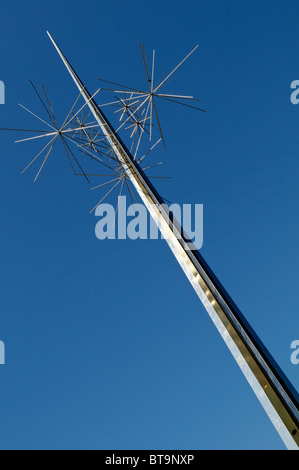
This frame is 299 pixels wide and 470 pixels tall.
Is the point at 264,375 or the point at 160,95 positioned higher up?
the point at 160,95

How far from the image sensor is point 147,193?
4512 millimetres

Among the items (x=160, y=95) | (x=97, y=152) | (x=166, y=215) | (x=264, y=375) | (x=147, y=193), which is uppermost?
(x=97, y=152)

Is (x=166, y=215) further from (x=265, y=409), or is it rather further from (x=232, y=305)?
(x=265, y=409)

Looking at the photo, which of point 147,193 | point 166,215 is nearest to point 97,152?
point 147,193

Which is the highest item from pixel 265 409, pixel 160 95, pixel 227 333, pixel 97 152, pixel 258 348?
pixel 97 152

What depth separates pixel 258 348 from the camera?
8.93 ft

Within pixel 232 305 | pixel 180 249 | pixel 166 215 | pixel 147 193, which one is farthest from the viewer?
pixel 147 193

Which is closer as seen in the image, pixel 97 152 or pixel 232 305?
pixel 232 305
